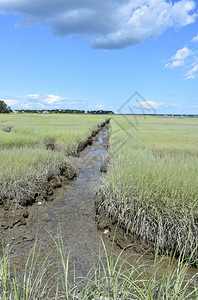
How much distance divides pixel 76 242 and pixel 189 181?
7.86 ft

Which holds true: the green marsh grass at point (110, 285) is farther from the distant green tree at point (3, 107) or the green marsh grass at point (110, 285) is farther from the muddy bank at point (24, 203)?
the distant green tree at point (3, 107)

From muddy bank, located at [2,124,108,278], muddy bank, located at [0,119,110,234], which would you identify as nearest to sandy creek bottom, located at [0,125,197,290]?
muddy bank, located at [2,124,108,278]

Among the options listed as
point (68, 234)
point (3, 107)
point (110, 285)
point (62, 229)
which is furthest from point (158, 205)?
point (3, 107)

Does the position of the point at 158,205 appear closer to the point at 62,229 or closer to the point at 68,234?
the point at 68,234

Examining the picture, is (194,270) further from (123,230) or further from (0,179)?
(0,179)

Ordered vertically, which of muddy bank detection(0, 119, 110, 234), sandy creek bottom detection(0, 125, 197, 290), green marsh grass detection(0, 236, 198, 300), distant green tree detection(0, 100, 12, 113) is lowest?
sandy creek bottom detection(0, 125, 197, 290)

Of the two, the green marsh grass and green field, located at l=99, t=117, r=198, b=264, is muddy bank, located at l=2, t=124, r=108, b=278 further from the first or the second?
green field, located at l=99, t=117, r=198, b=264

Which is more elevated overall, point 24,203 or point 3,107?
point 3,107

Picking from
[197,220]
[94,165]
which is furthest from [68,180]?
[197,220]

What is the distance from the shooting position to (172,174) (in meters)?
4.34

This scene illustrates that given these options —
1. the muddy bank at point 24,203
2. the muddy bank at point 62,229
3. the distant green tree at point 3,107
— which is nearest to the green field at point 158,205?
the muddy bank at point 62,229

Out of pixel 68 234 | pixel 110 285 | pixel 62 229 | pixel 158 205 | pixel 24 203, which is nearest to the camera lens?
pixel 110 285

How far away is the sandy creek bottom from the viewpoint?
331cm

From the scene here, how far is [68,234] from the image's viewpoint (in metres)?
4.12
